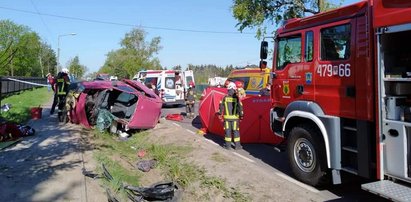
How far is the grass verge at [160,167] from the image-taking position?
6.92 metres

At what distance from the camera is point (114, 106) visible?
1401 centimetres

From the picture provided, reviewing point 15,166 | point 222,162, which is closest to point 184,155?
point 222,162

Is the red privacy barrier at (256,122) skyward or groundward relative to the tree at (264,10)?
groundward

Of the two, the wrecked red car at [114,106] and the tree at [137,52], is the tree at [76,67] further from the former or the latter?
the wrecked red car at [114,106]

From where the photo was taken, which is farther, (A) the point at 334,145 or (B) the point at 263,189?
(B) the point at 263,189

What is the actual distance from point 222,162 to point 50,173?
10.5 ft

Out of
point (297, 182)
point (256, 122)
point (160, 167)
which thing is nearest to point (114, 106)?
point (256, 122)

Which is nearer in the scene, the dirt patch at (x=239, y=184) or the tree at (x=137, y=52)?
the dirt patch at (x=239, y=184)

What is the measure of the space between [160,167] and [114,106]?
217 inches

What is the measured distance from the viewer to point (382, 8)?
5.31 metres

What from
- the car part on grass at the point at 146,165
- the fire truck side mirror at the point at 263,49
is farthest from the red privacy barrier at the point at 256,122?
the car part on grass at the point at 146,165

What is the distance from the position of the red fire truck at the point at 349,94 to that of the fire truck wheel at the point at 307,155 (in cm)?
2

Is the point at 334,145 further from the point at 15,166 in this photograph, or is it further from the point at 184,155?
the point at 15,166

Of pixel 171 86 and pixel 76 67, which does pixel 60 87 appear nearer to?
pixel 171 86
